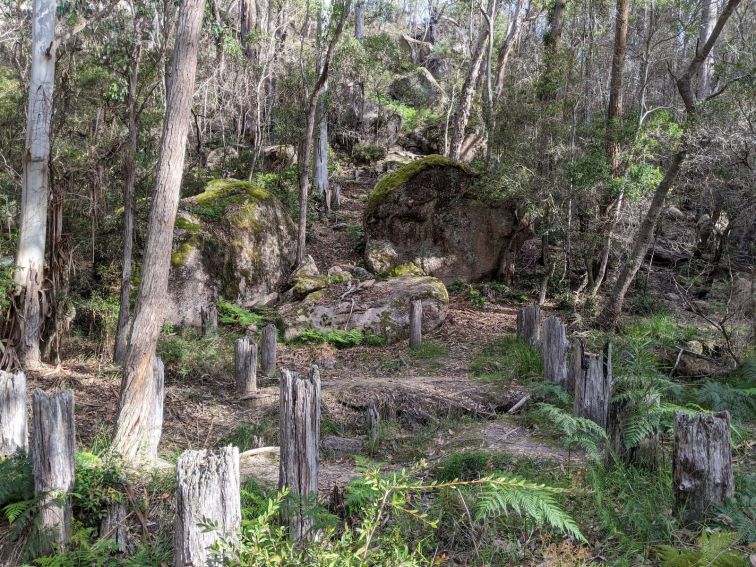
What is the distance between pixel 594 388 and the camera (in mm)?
5719

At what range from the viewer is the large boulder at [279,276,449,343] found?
11078 mm

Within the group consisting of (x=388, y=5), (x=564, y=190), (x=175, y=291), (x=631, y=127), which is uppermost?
(x=388, y=5)

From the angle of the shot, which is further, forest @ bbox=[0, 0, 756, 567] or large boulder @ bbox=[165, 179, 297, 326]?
large boulder @ bbox=[165, 179, 297, 326]

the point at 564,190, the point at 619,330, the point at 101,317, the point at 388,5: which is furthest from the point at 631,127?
the point at 388,5

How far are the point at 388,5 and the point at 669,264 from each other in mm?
18009

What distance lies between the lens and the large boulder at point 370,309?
11078mm

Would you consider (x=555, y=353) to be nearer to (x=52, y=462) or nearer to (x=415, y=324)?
(x=415, y=324)

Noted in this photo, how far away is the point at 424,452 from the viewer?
5.87m

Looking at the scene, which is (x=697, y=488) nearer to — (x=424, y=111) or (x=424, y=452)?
(x=424, y=452)

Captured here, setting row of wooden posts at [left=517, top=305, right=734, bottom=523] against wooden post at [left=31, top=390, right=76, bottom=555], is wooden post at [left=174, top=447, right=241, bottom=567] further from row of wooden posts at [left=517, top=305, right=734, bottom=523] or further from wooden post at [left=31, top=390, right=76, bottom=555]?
row of wooden posts at [left=517, top=305, right=734, bottom=523]

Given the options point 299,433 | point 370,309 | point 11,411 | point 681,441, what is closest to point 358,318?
point 370,309

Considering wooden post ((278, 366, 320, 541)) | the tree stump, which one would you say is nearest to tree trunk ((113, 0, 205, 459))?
wooden post ((278, 366, 320, 541))

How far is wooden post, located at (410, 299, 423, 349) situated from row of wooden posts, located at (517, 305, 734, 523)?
3.48m

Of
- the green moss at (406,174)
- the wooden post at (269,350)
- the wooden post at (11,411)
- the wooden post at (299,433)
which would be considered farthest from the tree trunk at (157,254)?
Answer: the green moss at (406,174)
